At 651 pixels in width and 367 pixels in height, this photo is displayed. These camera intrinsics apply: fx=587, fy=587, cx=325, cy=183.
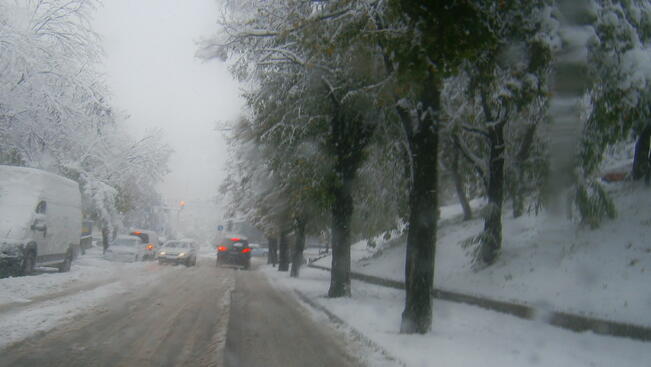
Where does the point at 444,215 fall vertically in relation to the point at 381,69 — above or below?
below

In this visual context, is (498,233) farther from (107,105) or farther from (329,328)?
(107,105)

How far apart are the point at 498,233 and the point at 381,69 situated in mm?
5943

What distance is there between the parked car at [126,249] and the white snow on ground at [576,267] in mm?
20807

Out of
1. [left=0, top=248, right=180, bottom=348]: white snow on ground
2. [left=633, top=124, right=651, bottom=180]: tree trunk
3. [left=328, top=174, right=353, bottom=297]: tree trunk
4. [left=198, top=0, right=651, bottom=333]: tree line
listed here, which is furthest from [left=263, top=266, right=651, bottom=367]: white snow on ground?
[left=633, top=124, right=651, bottom=180]: tree trunk

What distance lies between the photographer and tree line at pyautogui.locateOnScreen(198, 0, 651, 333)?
30.5ft

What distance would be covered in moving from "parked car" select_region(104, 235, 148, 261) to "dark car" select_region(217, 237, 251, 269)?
181 inches

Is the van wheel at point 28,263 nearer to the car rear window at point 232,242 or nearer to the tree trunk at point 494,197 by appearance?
the tree trunk at point 494,197

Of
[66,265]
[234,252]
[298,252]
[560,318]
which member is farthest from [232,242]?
[560,318]

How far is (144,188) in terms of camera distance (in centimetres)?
4775

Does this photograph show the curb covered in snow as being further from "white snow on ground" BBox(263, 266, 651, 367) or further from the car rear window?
the car rear window

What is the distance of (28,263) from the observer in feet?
59.3

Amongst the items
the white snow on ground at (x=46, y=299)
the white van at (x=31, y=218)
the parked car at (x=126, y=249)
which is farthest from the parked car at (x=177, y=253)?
the white snow on ground at (x=46, y=299)

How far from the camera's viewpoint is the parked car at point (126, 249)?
32.8 metres

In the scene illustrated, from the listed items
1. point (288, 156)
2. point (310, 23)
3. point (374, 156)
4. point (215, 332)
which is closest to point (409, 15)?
point (310, 23)
